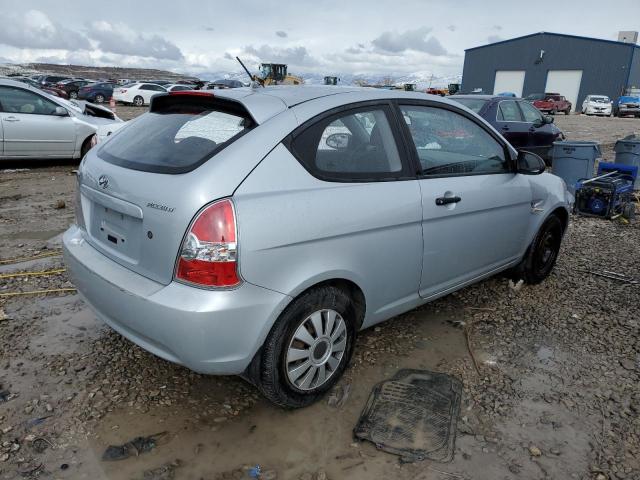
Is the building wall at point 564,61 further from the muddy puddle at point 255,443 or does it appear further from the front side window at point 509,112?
the muddy puddle at point 255,443

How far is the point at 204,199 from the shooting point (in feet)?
7.05

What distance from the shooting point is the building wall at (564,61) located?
42.9 metres

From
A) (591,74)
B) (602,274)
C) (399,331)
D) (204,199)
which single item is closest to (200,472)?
(204,199)

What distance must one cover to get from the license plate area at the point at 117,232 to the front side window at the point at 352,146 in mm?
867

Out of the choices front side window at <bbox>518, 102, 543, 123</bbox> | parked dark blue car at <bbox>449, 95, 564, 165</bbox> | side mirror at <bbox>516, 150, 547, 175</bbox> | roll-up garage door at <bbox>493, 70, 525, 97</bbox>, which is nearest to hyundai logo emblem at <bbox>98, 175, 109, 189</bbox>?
side mirror at <bbox>516, 150, 547, 175</bbox>

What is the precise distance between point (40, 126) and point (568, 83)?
4651cm

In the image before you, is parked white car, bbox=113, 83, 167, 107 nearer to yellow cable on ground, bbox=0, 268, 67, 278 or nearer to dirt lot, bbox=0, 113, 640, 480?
yellow cable on ground, bbox=0, 268, 67, 278

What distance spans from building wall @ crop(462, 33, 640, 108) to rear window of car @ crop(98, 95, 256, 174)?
49.1 metres

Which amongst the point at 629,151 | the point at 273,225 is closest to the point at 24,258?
the point at 273,225

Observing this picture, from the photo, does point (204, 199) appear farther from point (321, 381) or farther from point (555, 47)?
point (555, 47)

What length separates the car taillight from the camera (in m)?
2.13

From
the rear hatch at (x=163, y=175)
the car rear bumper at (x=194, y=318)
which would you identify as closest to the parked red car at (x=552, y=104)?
the rear hatch at (x=163, y=175)

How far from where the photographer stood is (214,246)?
2.14m

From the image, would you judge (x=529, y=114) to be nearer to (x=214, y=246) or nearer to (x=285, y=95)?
(x=285, y=95)
